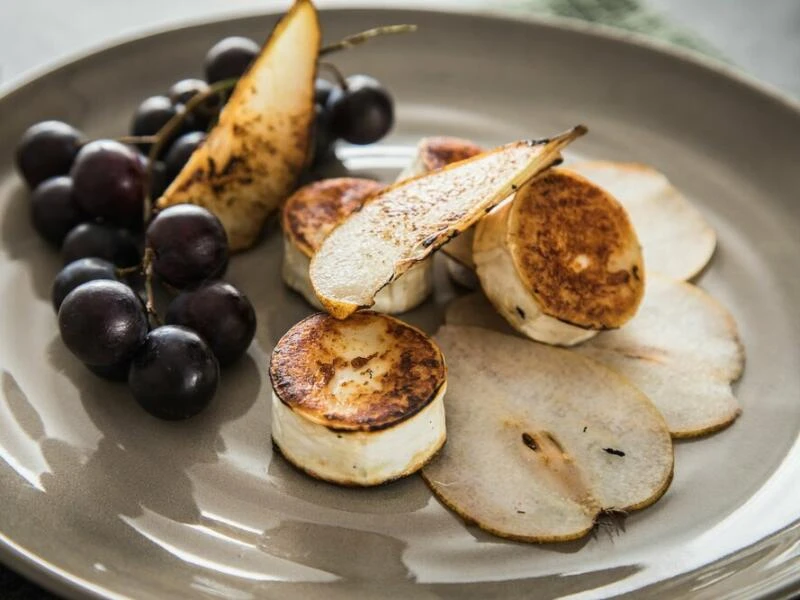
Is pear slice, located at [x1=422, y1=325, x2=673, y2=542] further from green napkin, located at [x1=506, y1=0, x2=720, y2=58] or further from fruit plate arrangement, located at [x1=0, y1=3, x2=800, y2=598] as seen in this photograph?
green napkin, located at [x1=506, y1=0, x2=720, y2=58]

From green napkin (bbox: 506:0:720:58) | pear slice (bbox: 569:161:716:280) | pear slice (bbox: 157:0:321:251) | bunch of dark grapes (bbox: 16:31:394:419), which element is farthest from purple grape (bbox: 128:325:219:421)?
green napkin (bbox: 506:0:720:58)

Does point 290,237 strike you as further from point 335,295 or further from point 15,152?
point 15,152

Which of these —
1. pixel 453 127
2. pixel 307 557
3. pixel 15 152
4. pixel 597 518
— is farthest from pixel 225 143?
pixel 597 518

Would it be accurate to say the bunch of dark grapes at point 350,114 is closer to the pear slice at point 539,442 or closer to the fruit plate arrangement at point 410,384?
the fruit plate arrangement at point 410,384

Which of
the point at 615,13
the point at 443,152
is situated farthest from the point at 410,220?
the point at 615,13

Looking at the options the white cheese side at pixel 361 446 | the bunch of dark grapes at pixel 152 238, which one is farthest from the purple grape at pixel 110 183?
the white cheese side at pixel 361 446

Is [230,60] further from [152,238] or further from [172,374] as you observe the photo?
[172,374]
